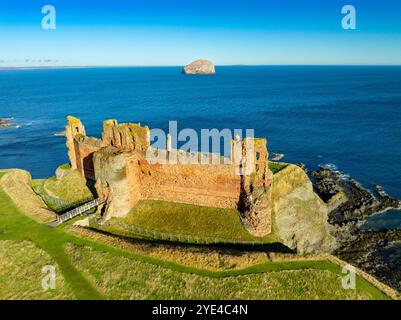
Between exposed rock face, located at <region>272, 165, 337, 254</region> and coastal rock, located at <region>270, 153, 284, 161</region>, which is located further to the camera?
coastal rock, located at <region>270, 153, 284, 161</region>

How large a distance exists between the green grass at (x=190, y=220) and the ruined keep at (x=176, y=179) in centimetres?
71

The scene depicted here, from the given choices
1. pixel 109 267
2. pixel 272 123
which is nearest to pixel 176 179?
pixel 109 267

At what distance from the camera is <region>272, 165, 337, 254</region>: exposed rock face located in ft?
131

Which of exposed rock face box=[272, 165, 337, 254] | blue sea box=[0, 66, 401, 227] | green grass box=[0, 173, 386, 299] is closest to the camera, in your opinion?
green grass box=[0, 173, 386, 299]

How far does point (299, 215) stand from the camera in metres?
41.5

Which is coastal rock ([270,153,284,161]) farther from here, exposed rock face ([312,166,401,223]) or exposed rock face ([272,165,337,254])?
exposed rock face ([272,165,337,254])

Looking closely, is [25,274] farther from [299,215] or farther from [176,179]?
[299,215]

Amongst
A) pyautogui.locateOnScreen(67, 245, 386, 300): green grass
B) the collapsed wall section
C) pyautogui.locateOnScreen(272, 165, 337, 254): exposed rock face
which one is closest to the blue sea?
pyautogui.locateOnScreen(272, 165, 337, 254): exposed rock face

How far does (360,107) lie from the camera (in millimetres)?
123250

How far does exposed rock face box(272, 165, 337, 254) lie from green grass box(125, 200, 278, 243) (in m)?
4.99

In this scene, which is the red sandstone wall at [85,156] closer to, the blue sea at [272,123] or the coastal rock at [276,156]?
the blue sea at [272,123]

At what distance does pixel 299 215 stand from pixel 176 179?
15805 millimetres
